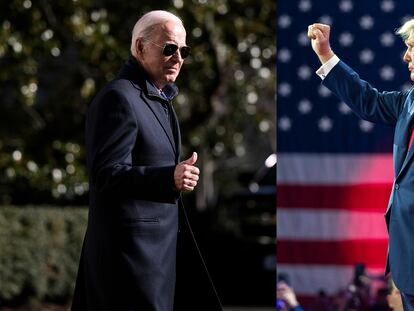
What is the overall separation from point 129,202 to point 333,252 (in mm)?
1633

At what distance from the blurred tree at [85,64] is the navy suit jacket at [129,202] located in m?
7.19

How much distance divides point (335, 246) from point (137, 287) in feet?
5.16

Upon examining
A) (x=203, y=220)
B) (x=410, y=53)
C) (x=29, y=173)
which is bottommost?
(x=203, y=220)

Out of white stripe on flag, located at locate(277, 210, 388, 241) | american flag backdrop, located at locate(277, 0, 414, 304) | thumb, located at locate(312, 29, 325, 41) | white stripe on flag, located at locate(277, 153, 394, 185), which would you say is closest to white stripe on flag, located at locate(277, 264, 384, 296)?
american flag backdrop, located at locate(277, 0, 414, 304)

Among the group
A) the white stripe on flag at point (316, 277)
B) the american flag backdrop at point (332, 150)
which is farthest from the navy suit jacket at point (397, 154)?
the white stripe on flag at point (316, 277)

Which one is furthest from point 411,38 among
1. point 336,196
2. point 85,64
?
point 85,64

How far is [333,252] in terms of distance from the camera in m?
5.36

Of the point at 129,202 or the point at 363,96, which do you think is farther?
the point at 363,96

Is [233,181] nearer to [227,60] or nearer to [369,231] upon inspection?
[227,60]

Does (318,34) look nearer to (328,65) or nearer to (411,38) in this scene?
(328,65)

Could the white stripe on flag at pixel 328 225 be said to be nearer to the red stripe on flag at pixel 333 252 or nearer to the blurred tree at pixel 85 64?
the red stripe on flag at pixel 333 252

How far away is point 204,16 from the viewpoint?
12055mm

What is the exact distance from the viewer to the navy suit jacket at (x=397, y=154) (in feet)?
13.6

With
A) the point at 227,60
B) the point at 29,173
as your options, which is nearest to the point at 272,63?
the point at 227,60
